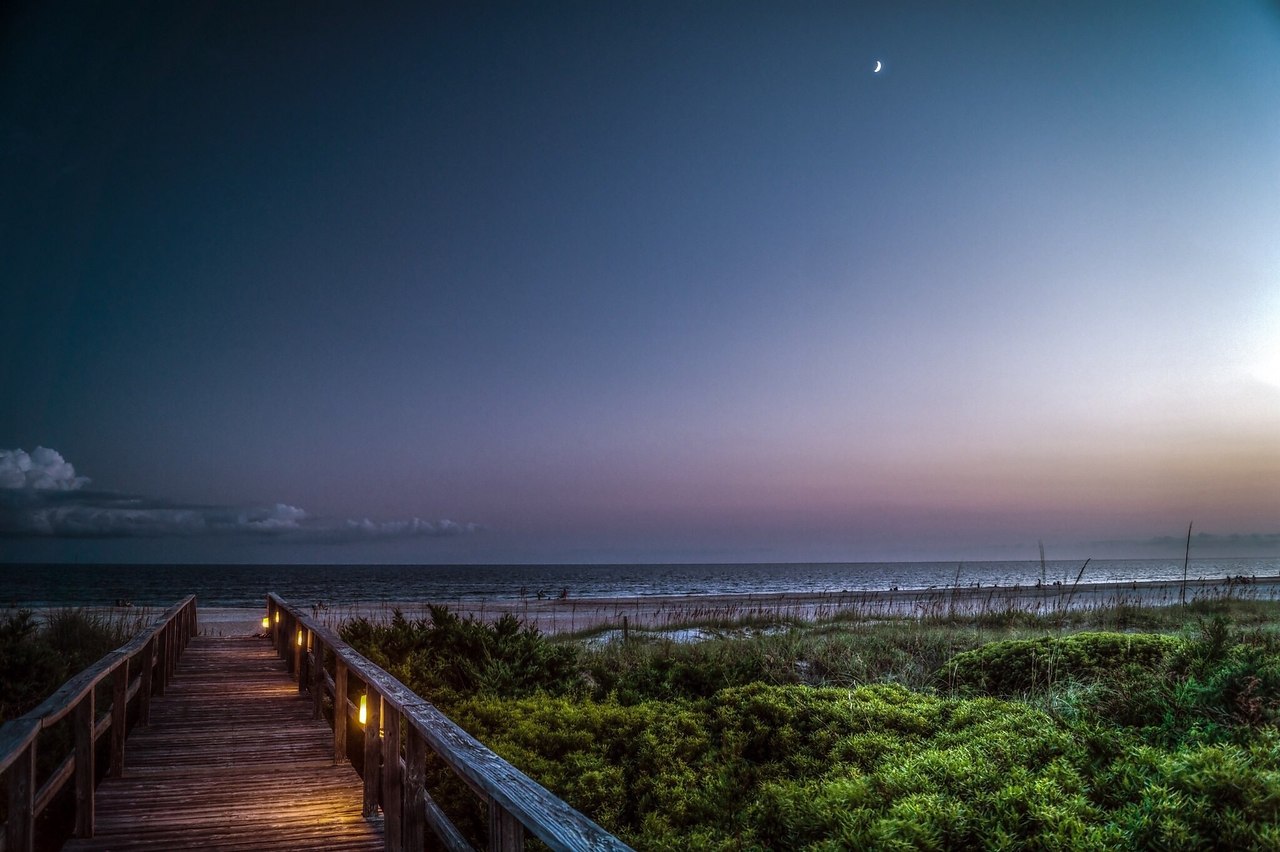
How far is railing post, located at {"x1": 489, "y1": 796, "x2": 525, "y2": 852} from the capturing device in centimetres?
236

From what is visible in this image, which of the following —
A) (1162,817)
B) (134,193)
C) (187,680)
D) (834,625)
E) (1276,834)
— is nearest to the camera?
(1276,834)

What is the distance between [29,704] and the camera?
8.67 meters

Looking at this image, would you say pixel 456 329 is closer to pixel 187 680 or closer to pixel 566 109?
pixel 566 109

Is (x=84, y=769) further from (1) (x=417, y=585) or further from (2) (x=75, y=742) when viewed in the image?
(1) (x=417, y=585)

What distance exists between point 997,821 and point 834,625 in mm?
18497

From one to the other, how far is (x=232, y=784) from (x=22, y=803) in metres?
2.40

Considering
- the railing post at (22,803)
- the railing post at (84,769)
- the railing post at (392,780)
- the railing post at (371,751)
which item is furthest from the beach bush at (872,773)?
the railing post at (22,803)

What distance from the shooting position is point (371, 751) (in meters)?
4.84

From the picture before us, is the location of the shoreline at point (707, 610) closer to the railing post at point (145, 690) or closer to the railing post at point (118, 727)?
the railing post at point (145, 690)

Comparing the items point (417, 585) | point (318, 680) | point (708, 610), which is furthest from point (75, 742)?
point (417, 585)

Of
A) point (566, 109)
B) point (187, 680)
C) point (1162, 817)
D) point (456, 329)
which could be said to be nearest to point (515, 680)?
point (187, 680)

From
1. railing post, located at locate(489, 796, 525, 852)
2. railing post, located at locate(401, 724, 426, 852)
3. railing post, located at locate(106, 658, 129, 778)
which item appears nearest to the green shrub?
railing post, located at locate(401, 724, 426, 852)

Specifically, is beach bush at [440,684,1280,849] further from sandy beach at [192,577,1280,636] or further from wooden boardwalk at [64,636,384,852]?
sandy beach at [192,577,1280,636]

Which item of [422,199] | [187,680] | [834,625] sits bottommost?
[834,625]
